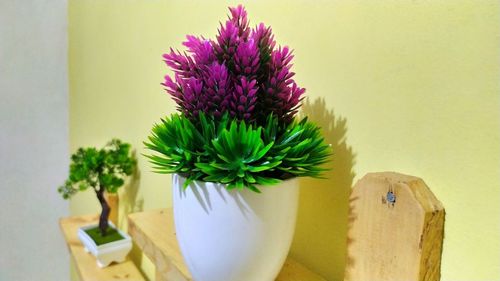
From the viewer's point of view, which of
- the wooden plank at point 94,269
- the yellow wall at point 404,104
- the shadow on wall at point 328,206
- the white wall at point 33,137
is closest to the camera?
the yellow wall at point 404,104

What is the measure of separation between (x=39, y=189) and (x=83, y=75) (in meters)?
0.46

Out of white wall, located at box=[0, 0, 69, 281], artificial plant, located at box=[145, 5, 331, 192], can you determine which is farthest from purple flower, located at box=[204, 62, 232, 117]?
white wall, located at box=[0, 0, 69, 281]

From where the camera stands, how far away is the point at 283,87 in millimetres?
313

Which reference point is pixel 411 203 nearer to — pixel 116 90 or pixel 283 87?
pixel 283 87

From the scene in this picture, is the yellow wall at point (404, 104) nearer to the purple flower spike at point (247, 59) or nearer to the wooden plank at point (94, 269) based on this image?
the purple flower spike at point (247, 59)

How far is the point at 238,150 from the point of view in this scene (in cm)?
28

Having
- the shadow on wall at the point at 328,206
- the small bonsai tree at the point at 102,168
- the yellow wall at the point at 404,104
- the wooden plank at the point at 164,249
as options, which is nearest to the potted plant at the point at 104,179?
the small bonsai tree at the point at 102,168

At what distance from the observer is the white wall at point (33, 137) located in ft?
3.98

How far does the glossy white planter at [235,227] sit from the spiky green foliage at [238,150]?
0.03 feet

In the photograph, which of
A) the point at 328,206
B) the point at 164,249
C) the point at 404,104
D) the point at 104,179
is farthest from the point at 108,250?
the point at 404,104

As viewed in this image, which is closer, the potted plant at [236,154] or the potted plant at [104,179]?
the potted plant at [236,154]

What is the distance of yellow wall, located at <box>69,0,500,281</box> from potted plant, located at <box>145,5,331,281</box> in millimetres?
52

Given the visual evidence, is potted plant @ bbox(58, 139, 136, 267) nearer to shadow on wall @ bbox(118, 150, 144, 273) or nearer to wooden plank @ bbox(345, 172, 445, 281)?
shadow on wall @ bbox(118, 150, 144, 273)

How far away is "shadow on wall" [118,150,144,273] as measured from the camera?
84 centimetres
